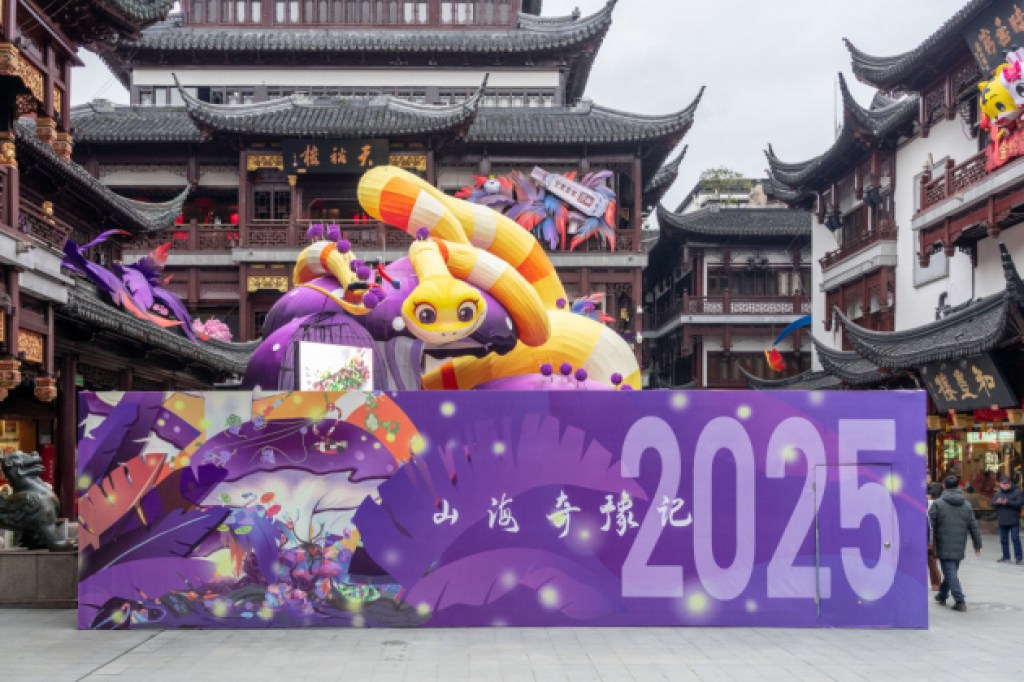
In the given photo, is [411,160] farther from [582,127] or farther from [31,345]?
[31,345]

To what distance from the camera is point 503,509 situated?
30.4 feet

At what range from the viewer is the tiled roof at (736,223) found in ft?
140

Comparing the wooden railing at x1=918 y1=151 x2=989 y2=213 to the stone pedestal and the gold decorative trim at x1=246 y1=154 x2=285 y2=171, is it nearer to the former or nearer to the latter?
the stone pedestal

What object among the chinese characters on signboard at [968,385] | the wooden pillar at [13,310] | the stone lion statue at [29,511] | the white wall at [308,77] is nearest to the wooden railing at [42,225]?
the wooden pillar at [13,310]

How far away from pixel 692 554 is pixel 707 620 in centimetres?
60

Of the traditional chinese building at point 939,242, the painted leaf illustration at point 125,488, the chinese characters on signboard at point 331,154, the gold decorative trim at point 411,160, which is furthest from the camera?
the gold decorative trim at point 411,160

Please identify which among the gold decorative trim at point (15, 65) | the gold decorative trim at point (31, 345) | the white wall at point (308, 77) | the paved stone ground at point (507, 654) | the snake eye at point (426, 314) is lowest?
the paved stone ground at point (507, 654)

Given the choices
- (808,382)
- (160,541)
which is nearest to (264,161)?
(808,382)

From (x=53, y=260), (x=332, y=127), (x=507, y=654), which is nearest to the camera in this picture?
(x=507, y=654)

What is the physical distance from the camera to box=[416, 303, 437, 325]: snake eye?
1131cm

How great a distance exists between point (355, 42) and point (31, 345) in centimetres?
2510

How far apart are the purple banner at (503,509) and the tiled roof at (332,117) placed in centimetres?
2277

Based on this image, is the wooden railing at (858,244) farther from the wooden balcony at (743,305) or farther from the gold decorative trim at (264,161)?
the gold decorative trim at (264,161)

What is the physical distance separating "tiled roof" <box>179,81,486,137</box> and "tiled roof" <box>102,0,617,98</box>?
3.84m
